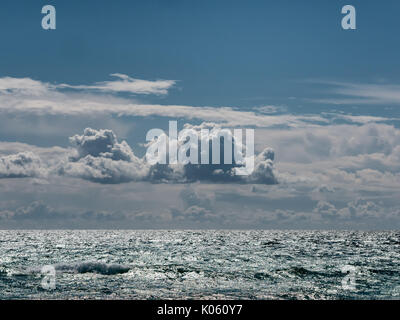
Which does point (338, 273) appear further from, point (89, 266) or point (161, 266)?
point (89, 266)

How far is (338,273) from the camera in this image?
4094 cm

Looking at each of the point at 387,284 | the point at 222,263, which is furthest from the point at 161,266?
the point at 387,284

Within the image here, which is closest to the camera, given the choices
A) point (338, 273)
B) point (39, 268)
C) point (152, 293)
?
point (152, 293)

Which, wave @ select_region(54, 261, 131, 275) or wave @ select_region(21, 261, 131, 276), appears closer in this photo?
wave @ select_region(21, 261, 131, 276)

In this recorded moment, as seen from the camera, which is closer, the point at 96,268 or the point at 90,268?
the point at 96,268

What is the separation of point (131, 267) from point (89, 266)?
4.00 metres

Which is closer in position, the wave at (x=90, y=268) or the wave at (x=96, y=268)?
A: the wave at (x=90, y=268)
